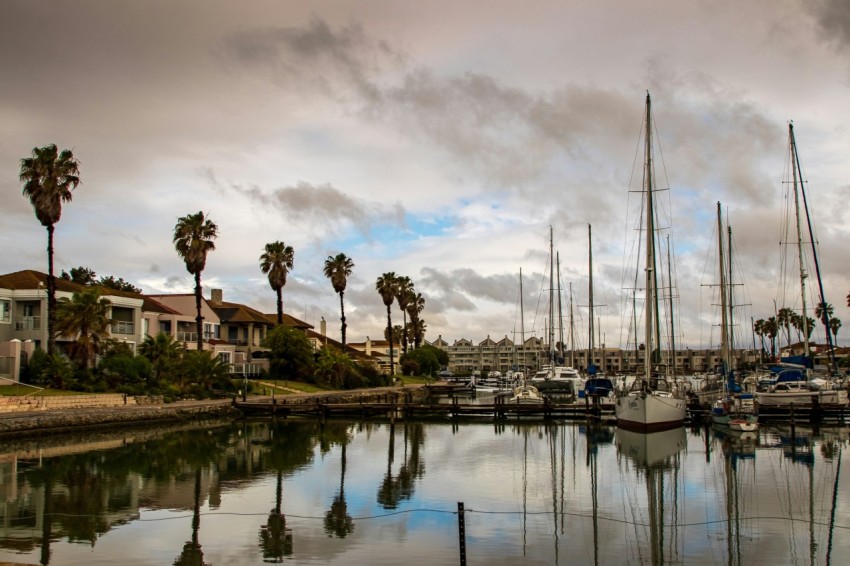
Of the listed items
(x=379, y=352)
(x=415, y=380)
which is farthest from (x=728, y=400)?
(x=379, y=352)

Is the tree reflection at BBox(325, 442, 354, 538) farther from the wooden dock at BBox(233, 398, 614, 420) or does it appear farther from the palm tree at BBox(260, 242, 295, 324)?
the palm tree at BBox(260, 242, 295, 324)

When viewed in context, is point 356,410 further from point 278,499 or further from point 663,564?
point 663,564

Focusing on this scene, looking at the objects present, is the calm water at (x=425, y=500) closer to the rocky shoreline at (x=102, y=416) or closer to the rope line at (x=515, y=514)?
the rope line at (x=515, y=514)

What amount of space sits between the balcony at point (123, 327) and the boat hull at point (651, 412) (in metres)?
38.9

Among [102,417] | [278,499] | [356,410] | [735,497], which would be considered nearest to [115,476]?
[278,499]

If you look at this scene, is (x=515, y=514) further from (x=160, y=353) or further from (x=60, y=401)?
(x=160, y=353)

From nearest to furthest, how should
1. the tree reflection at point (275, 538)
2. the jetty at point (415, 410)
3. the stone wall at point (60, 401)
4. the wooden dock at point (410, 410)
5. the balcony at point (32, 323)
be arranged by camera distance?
the tree reflection at point (275, 538)
the stone wall at point (60, 401)
the jetty at point (415, 410)
the wooden dock at point (410, 410)
the balcony at point (32, 323)

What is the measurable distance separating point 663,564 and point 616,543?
213cm

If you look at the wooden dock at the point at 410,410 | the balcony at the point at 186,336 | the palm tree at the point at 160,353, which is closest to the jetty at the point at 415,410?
the wooden dock at the point at 410,410

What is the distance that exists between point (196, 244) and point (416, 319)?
72.3 meters

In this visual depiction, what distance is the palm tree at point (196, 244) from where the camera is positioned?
64.1 meters

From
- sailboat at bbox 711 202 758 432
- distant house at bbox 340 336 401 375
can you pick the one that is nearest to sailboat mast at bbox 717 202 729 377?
sailboat at bbox 711 202 758 432

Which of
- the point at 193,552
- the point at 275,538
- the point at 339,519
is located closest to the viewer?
the point at 193,552

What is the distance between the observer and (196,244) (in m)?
64.4
